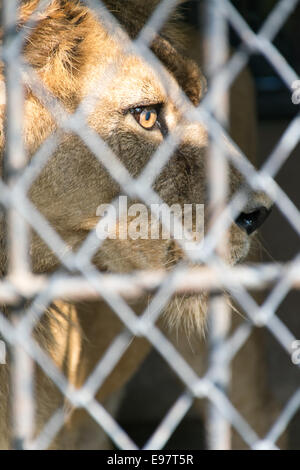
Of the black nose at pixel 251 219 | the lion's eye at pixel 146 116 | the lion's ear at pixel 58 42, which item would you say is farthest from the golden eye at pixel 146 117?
the black nose at pixel 251 219

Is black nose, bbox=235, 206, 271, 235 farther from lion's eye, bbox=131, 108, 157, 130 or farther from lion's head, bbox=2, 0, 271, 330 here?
lion's eye, bbox=131, 108, 157, 130

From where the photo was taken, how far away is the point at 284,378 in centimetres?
465

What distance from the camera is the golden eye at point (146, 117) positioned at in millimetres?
2275

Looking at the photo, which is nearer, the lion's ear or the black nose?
the lion's ear

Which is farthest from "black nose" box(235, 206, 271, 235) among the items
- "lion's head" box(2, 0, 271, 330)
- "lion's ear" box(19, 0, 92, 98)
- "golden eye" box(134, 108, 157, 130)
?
"lion's ear" box(19, 0, 92, 98)

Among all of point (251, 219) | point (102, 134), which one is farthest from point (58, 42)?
point (251, 219)

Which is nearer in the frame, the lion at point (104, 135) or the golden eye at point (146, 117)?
the lion at point (104, 135)

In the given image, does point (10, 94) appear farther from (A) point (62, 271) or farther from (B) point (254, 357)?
(B) point (254, 357)

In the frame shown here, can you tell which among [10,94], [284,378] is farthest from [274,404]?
[10,94]

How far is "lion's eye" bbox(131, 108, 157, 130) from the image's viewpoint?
2270 mm

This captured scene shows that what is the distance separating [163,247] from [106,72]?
0.57 meters

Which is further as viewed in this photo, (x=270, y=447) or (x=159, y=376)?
(x=159, y=376)

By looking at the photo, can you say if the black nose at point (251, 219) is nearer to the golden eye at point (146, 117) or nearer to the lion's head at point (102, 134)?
the lion's head at point (102, 134)

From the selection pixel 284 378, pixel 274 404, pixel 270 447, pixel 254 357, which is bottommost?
pixel 284 378
